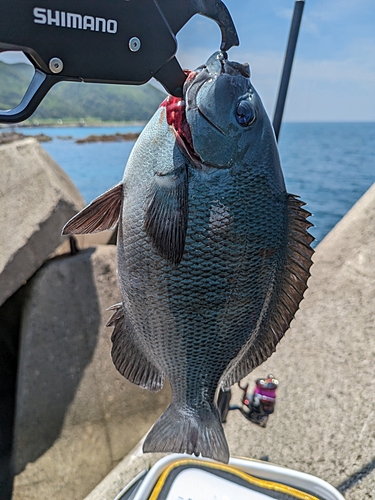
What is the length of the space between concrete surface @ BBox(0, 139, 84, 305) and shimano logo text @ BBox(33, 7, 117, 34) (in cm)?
201

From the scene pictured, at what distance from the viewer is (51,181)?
2.76 metres

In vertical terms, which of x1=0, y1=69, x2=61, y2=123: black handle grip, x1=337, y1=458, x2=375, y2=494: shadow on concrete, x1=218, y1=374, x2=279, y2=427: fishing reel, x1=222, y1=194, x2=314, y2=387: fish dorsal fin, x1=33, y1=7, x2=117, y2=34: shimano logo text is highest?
x1=33, y1=7, x2=117, y2=34: shimano logo text

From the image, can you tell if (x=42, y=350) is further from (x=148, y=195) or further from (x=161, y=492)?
(x=148, y=195)

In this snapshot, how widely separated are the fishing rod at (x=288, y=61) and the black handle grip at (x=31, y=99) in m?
1.23

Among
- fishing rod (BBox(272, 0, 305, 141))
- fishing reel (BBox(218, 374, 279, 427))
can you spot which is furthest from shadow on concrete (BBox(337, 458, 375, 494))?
fishing rod (BBox(272, 0, 305, 141))

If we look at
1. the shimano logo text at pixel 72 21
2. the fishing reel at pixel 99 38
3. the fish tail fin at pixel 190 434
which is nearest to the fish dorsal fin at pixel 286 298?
the fish tail fin at pixel 190 434

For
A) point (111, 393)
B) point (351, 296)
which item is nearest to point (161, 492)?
point (111, 393)

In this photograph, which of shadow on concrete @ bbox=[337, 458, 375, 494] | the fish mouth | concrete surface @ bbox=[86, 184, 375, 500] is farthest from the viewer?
concrete surface @ bbox=[86, 184, 375, 500]

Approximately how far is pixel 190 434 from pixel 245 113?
0.76 meters

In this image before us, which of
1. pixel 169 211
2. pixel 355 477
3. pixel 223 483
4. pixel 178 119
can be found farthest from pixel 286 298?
pixel 355 477

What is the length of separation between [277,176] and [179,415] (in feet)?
2.09

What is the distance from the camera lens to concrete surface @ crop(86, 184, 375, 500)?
83.6 inches

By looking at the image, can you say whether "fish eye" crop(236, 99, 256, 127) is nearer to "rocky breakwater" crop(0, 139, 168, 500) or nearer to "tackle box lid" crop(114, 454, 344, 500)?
"tackle box lid" crop(114, 454, 344, 500)

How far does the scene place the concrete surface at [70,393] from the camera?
253cm
